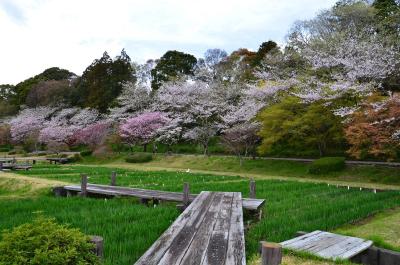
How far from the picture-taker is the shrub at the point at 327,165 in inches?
830

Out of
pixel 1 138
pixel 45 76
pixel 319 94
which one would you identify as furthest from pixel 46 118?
pixel 319 94

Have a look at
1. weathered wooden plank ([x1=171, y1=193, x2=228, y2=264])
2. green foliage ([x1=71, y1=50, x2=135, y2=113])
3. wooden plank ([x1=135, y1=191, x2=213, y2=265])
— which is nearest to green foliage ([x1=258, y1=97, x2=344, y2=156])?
wooden plank ([x1=135, y1=191, x2=213, y2=265])

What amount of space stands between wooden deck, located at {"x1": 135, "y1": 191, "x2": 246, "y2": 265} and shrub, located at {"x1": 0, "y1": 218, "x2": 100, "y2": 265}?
2.91 ft

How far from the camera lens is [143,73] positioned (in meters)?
57.6

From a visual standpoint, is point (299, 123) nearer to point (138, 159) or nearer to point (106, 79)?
point (138, 159)

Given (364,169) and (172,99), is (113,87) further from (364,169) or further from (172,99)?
(364,169)

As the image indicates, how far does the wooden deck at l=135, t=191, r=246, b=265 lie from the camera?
466 centimetres

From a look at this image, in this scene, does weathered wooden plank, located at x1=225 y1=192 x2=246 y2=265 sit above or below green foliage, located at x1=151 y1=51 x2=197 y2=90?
below

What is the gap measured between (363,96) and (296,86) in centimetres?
559

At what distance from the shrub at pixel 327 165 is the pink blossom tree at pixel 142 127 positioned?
17753 millimetres

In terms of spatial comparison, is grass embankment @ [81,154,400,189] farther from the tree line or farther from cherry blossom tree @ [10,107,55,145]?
cherry blossom tree @ [10,107,55,145]

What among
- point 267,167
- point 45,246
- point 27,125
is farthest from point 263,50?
point 45,246

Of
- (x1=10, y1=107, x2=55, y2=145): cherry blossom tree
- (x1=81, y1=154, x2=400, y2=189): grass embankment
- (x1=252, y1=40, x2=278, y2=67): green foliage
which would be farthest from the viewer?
(x1=10, y1=107, x2=55, y2=145): cherry blossom tree

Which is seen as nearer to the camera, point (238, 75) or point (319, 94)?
point (319, 94)
